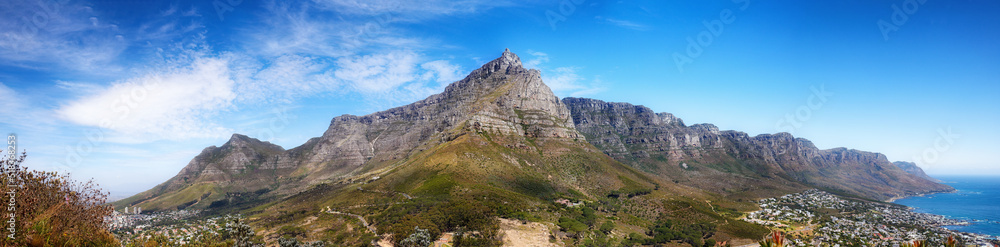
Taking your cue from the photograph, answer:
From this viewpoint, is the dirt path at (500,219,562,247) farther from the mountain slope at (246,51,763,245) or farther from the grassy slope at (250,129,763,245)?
the grassy slope at (250,129,763,245)

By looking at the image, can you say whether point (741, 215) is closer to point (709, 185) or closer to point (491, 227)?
point (709, 185)

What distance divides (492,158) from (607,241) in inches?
2659

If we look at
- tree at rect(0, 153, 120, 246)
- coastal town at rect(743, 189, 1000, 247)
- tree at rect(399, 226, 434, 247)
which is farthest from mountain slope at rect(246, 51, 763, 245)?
tree at rect(0, 153, 120, 246)

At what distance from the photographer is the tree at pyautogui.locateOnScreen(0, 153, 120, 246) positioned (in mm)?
18484

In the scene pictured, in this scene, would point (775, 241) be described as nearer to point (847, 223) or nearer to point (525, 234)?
point (525, 234)

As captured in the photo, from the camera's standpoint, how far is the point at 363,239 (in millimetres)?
75625

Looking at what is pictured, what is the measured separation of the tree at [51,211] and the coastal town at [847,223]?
120 metres

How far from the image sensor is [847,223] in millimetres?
123875

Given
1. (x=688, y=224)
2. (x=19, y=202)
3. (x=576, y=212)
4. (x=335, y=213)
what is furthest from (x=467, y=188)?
(x=19, y=202)

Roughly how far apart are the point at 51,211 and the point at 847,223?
17496cm

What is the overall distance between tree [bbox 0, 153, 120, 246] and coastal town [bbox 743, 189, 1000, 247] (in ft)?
393

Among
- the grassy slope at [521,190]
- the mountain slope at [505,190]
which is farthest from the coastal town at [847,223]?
the mountain slope at [505,190]

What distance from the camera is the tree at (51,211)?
18.5m

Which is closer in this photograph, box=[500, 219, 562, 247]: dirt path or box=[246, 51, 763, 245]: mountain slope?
box=[500, 219, 562, 247]: dirt path
